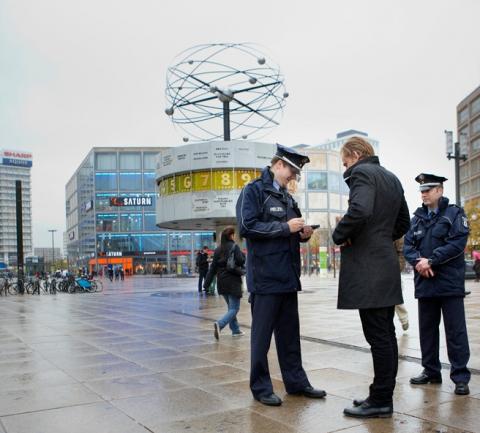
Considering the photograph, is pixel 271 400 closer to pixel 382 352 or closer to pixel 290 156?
pixel 382 352

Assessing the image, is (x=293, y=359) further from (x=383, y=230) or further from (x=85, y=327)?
(x=85, y=327)

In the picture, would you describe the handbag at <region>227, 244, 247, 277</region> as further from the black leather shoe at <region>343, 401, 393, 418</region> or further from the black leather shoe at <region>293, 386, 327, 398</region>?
the black leather shoe at <region>343, 401, 393, 418</region>

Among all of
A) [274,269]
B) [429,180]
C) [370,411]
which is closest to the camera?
[370,411]

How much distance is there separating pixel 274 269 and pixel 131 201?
3207 inches

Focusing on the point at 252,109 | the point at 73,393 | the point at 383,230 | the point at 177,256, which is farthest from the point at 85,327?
the point at 177,256

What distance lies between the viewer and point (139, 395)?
5.10m

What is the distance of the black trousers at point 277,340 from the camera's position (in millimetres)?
4785

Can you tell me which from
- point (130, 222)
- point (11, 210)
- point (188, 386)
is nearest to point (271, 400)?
point (188, 386)

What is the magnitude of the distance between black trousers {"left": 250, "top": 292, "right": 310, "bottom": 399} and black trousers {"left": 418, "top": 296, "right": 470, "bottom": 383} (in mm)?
1294

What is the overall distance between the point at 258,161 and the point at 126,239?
66.9 metres

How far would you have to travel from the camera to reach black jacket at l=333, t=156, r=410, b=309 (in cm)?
432

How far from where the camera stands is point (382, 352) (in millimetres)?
4277

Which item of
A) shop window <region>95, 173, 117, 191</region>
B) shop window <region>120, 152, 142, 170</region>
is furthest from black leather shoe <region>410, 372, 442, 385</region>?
shop window <region>95, 173, 117, 191</region>

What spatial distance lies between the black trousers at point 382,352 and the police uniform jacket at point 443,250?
1124 millimetres
